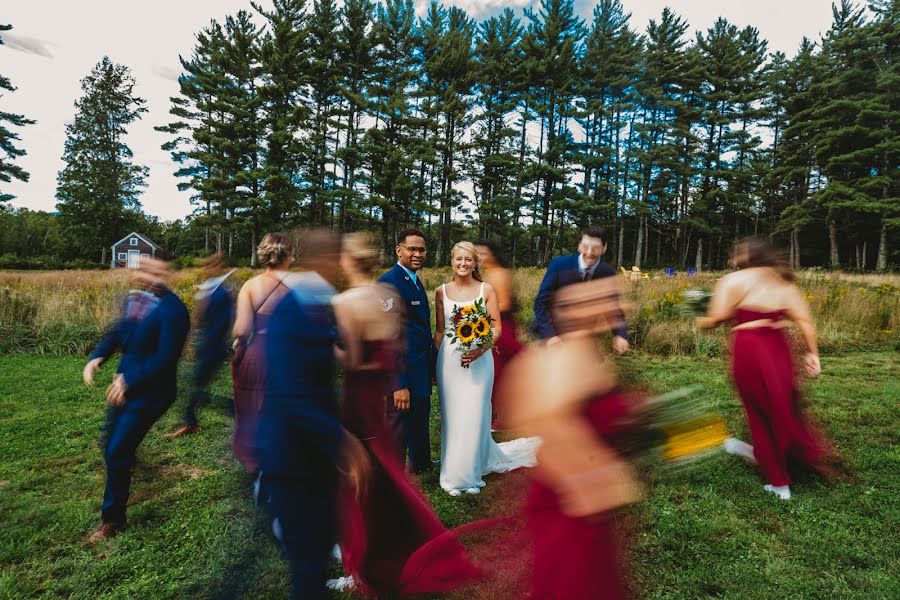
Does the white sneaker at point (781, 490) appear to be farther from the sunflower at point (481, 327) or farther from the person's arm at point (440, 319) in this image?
the person's arm at point (440, 319)

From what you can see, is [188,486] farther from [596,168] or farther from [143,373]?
[596,168]

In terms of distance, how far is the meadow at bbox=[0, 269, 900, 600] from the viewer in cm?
297

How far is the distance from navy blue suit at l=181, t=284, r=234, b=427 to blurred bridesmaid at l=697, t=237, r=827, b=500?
473 centimetres

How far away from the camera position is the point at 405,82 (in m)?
34.8

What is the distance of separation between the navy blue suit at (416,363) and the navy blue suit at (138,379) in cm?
162

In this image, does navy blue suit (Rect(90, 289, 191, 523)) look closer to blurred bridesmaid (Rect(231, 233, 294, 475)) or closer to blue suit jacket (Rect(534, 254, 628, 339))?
blurred bridesmaid (Rect(231, 233, 294, 475))

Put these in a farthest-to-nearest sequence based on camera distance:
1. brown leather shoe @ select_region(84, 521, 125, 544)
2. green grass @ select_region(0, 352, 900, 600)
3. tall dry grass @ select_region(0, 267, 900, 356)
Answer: tall dry grass @ select_region(0, 267, 900, 356)
brown leather shoe @ select_region(84, 521, 125, 544)
green grass @ select_region(0, 352, 900, 600)

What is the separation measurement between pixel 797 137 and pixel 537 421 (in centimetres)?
5275

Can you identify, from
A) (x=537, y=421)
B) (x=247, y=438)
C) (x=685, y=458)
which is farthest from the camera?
(x=247, y=438)

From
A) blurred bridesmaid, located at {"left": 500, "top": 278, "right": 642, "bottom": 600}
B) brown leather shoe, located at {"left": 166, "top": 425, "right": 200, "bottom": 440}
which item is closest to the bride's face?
blurred bridesmaid, located at {"left": 500, "top": 278, "right": 642, "bottom": 600}

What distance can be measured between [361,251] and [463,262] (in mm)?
1494

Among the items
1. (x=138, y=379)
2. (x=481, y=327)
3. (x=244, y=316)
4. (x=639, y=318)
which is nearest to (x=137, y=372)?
(x=138, y=379)

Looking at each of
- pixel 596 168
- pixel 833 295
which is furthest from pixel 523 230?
pixel 833 295

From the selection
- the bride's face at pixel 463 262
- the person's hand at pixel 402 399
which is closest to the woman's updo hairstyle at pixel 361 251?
the person's hand at pixel 402 399
